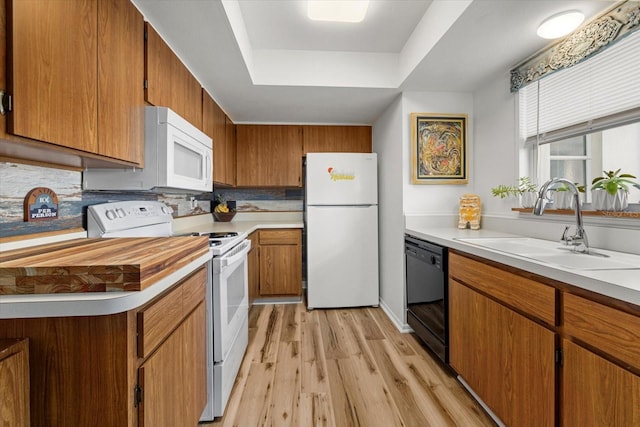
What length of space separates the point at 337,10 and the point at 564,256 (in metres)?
1.85

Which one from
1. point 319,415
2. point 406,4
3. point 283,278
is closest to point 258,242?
point 283,278

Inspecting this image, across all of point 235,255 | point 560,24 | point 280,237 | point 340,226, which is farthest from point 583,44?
point 280,237

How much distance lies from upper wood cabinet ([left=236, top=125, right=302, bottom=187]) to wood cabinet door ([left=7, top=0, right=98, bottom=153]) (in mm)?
2310

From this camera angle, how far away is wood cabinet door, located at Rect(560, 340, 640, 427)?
812 mm

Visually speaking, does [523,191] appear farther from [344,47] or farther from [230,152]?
[230,152]

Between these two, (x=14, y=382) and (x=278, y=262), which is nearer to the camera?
(x=14, y=382)

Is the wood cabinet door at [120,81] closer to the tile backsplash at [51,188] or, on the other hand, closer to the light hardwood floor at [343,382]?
the tile backsplash at [51,188]

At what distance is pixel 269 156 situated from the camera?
3.39 m

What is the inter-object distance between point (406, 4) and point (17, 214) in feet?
7.30

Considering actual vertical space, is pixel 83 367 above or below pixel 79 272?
below

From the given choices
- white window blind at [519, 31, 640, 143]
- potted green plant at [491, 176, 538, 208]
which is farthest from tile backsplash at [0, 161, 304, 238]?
white window blind at [519, 31, 640, 143]

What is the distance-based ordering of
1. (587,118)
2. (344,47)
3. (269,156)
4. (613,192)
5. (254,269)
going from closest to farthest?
(613,192) → (587,118) → (344,47) → (254,269) → (269,156)

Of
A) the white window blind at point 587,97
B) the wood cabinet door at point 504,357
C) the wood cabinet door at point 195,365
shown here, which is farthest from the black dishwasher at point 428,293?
the wood cabinet door at point 195,365

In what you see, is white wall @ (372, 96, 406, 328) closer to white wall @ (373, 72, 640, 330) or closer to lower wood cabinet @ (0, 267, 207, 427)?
white wall @ (373, 72, 640, 330)
